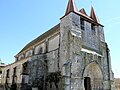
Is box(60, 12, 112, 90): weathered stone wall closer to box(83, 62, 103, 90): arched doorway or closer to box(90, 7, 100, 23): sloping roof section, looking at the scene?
box(83, 62, 103, 90): arched doorway

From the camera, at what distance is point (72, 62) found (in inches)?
632

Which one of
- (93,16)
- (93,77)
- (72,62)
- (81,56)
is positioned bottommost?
(93,77)

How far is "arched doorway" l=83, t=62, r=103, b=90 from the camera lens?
1812 cm

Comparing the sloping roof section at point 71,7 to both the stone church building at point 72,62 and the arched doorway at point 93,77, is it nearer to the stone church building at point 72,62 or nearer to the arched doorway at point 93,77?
the stone church building at point 72,62

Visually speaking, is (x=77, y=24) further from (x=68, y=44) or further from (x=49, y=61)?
(x=49, y=61)

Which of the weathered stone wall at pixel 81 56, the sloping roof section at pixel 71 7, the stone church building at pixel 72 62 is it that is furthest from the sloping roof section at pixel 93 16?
the sloping roof section at pixel 71 7

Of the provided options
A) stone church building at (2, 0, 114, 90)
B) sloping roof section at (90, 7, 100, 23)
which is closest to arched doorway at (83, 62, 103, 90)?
stone church building at (2, 0, 114, 90)

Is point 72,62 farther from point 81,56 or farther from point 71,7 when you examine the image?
point 71,7

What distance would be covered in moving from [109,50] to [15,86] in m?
14.4

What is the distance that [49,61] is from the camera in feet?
64.7

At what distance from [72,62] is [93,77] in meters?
4.49

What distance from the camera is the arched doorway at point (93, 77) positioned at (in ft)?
59.5

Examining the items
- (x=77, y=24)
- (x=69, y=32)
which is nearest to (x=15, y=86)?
(x=69, y=32)

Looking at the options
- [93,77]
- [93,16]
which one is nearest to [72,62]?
[93,77]
